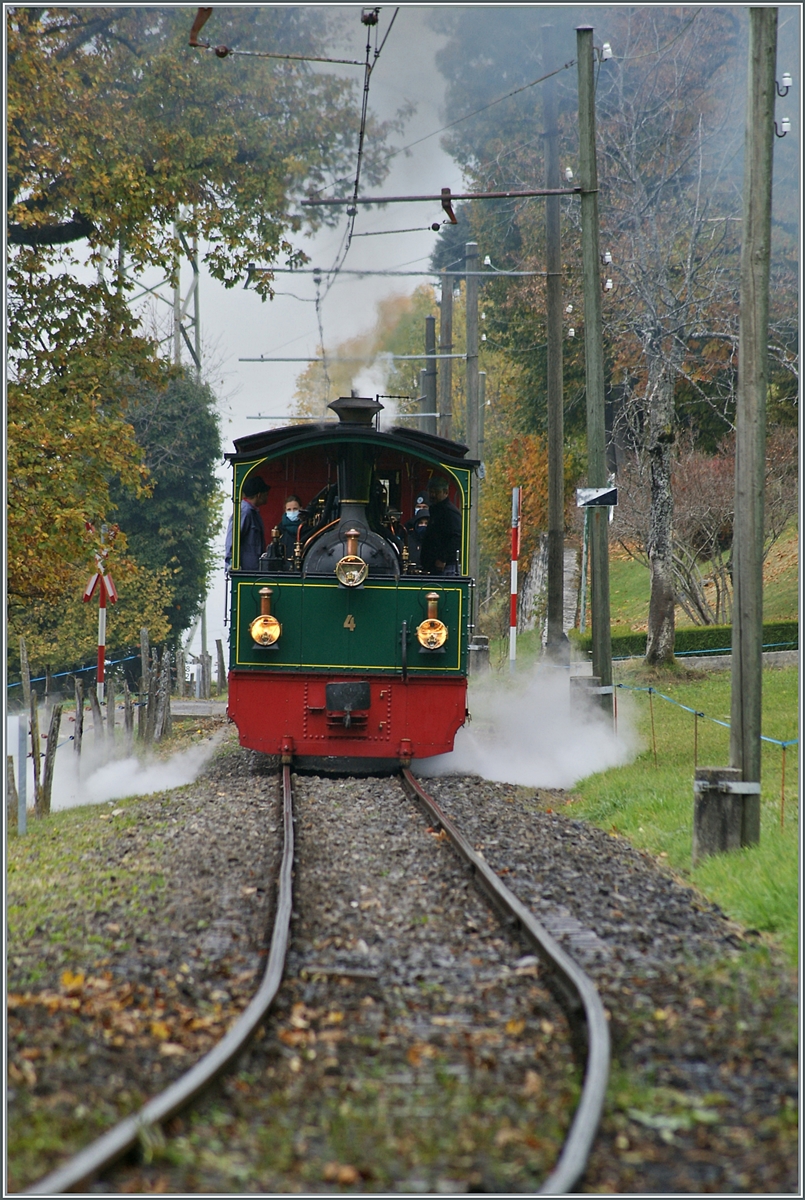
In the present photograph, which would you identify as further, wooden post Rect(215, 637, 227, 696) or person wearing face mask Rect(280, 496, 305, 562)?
wooden post Rect(215, 637, 227, 696)

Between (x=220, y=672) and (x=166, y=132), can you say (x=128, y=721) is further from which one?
(x=220, y=672)

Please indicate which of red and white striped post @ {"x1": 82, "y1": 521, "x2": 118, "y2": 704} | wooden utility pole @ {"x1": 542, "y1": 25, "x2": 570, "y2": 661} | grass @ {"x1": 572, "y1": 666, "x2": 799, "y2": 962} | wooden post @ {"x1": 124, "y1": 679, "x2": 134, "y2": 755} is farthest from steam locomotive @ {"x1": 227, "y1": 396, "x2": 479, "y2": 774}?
wooden utility pole @ {"x1": 542, "y1": 25, "x2": 570, "y2": 661}

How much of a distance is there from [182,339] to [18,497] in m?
22.4

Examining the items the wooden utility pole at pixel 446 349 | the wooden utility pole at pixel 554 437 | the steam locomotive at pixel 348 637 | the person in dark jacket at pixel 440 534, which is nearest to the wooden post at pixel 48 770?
the steam locomotive at pixel 348 637

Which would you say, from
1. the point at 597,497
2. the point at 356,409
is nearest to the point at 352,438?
the point at 356,409

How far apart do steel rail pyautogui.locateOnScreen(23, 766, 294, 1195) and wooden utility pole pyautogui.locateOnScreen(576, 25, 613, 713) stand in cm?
815

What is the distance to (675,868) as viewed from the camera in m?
8.01

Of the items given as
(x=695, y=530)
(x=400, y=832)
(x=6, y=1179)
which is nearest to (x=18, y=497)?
(x=400, y=832)

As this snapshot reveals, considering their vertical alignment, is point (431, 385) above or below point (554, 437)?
above

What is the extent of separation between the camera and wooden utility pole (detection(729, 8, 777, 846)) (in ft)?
24.9

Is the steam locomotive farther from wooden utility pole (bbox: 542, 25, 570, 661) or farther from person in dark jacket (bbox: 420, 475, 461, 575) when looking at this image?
wooden utility pole (bbox: 542, 25, 570, 661)

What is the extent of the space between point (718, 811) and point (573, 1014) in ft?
10.8

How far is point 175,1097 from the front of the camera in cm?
368

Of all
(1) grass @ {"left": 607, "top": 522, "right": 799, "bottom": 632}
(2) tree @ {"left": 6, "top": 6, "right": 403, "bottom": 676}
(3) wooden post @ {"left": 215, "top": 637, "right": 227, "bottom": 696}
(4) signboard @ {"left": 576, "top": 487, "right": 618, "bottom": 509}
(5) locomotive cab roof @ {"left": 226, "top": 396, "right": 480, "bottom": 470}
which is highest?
(2) tree @ {"left": 6, "top": 6, "right": 403, "bottom": 676}
